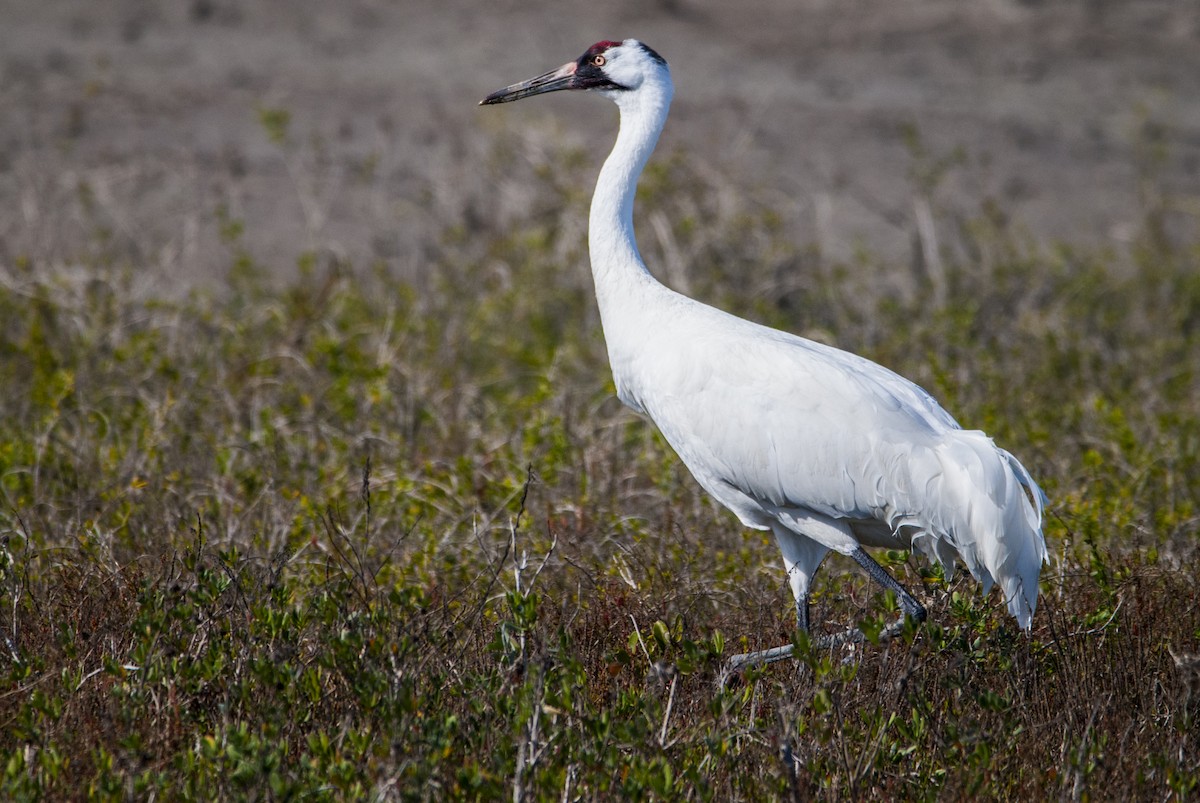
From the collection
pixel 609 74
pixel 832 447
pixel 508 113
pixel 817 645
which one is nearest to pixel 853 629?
pixel 817 645

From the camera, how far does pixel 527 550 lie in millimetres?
4812

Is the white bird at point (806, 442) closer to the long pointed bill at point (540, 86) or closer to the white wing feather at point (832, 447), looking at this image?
the white wing feather at point (832, 447)

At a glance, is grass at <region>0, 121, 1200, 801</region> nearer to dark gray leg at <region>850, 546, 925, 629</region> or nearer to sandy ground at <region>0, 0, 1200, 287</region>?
dark gray leg at <region>850, 546, 925, 629</region>

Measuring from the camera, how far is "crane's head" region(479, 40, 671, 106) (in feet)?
15.9

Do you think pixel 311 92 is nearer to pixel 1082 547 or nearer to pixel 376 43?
pixel 376 43

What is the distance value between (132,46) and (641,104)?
9.98 meters

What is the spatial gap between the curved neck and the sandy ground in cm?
339

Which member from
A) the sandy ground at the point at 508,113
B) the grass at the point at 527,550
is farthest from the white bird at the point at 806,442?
the sandy ground at the point at 508,113

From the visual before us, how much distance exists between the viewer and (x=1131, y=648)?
4016 mm

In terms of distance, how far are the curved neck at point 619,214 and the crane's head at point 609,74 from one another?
0.49ft

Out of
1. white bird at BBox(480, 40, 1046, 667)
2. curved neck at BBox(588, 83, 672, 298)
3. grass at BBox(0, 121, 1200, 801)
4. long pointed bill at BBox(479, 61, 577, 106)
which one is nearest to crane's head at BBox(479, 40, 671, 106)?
long pointed bill at BBox(479, 61, 577, 106)

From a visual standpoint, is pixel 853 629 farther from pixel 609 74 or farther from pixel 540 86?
pixel 540 86

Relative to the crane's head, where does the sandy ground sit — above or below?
below

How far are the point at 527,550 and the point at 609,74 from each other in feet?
5.23
